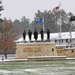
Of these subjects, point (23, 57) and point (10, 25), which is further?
point (10, 25)

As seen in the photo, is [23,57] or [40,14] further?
[40,14]

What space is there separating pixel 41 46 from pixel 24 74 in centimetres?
1722

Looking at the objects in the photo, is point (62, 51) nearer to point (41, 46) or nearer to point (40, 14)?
point (41, 46)

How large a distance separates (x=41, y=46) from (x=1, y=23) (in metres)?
43.1

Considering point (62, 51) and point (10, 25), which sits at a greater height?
point (10, 25)

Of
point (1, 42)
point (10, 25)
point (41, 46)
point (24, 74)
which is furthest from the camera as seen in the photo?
point (10, 25)

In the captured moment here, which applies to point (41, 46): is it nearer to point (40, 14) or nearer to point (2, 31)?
point (2, 31)

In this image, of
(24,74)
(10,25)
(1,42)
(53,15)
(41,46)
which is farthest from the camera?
(53,15)

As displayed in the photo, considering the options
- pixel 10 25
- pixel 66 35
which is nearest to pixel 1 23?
pixel 10 25

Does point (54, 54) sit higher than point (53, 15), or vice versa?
point (53, 15)

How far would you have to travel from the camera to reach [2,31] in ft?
229

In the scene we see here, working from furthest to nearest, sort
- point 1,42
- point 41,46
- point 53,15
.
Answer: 1. point 53,15
2. point 1,42
3. point 41,46

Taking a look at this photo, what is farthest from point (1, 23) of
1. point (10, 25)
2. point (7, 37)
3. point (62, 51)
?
point (62, 51)

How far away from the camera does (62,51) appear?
3612 centimetres
